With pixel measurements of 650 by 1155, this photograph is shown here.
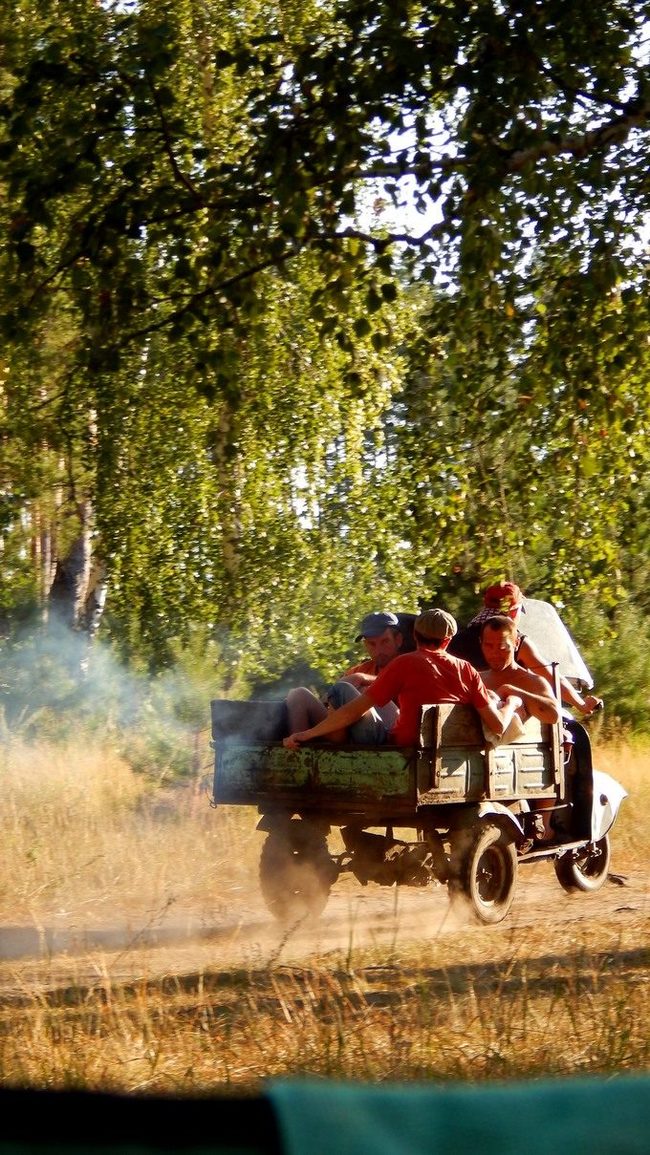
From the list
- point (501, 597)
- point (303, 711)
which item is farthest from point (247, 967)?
point (501, 597)

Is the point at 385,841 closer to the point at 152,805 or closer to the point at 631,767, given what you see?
the point at 152,805

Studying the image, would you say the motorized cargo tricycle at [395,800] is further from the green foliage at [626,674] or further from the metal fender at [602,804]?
the green foliage at [626,674]

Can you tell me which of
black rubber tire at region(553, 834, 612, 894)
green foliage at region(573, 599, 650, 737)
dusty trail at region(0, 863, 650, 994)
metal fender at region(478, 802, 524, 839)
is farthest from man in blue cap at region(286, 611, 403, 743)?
green foliage at region(573, 599, 650, 737)

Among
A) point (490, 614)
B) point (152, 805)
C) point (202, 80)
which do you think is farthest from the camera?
point (202, 80)

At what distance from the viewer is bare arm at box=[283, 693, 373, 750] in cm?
851

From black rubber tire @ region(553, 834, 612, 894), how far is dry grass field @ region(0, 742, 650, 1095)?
0.55 ft

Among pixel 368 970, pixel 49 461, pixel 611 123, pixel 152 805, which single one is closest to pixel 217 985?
pixel 368 970

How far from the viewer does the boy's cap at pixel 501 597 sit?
966 centimetres

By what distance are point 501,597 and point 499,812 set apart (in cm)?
147

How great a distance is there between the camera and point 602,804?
1032 cm

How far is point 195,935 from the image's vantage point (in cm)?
869

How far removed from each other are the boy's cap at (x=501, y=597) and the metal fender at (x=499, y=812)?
52.2 inches

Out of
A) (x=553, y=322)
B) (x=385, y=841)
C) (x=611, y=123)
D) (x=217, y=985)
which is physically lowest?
(x=217, y=985)

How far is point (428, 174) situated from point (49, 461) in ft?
27.6
